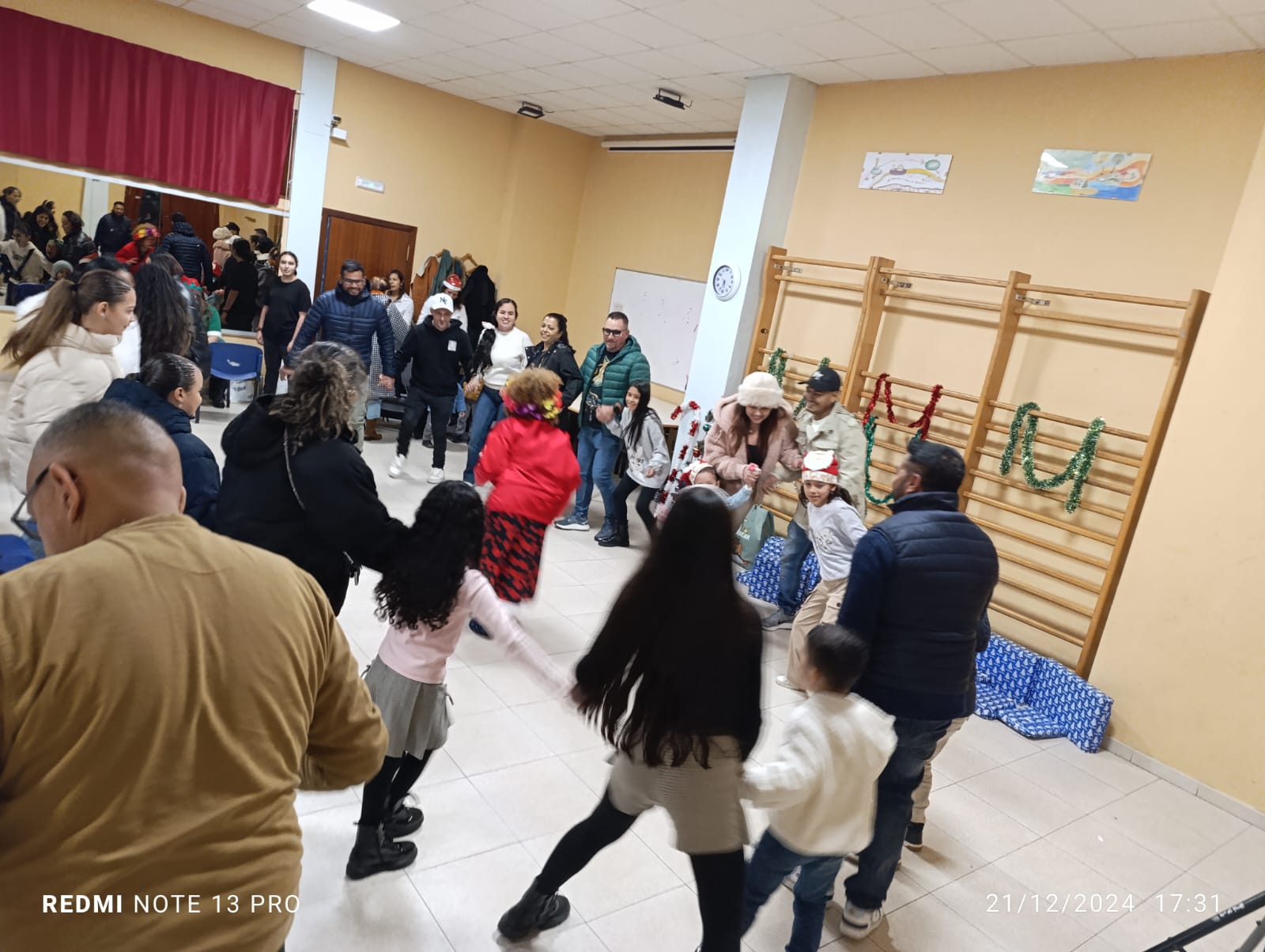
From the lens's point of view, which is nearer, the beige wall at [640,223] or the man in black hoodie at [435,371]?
the man in black hoodie at [435,371]

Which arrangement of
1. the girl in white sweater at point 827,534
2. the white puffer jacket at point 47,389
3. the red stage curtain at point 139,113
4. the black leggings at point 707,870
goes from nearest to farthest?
the black leggings at point 707,870, the white puffer jacket at point 47,389, the girl in white sweater at point 827,534, the red stage curtain at point 139,113

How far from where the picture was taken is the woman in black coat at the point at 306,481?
2100mm

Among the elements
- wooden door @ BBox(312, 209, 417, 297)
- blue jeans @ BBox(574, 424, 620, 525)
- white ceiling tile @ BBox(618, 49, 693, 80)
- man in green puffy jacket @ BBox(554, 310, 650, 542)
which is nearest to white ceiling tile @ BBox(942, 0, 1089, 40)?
white ceiling tile @ BBox(618, 49, 693, 80)

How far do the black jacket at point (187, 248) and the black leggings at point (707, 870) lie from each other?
22.4 feet

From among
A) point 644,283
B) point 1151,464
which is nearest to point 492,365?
point 644,283

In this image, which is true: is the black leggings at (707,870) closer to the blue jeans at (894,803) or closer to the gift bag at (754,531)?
the blue jeans at (894,803)

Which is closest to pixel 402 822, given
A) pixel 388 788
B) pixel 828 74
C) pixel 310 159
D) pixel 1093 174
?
pixel 388 788

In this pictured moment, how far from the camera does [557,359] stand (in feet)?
19.0

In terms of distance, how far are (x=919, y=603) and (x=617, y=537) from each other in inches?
147

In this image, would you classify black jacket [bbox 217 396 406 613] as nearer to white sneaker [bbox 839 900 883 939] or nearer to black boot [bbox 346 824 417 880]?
black boot [bbox 346 824 417 880]

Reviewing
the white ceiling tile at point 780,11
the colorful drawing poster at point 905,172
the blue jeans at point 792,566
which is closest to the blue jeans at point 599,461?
the blue jeans at point 792,566

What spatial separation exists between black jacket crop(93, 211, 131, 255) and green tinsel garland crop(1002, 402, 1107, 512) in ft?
24.1

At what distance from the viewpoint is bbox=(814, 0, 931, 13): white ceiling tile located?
4117 millimetres

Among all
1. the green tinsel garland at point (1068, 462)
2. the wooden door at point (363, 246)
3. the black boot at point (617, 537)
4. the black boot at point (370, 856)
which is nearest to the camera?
the black boot at point (370, 856)
